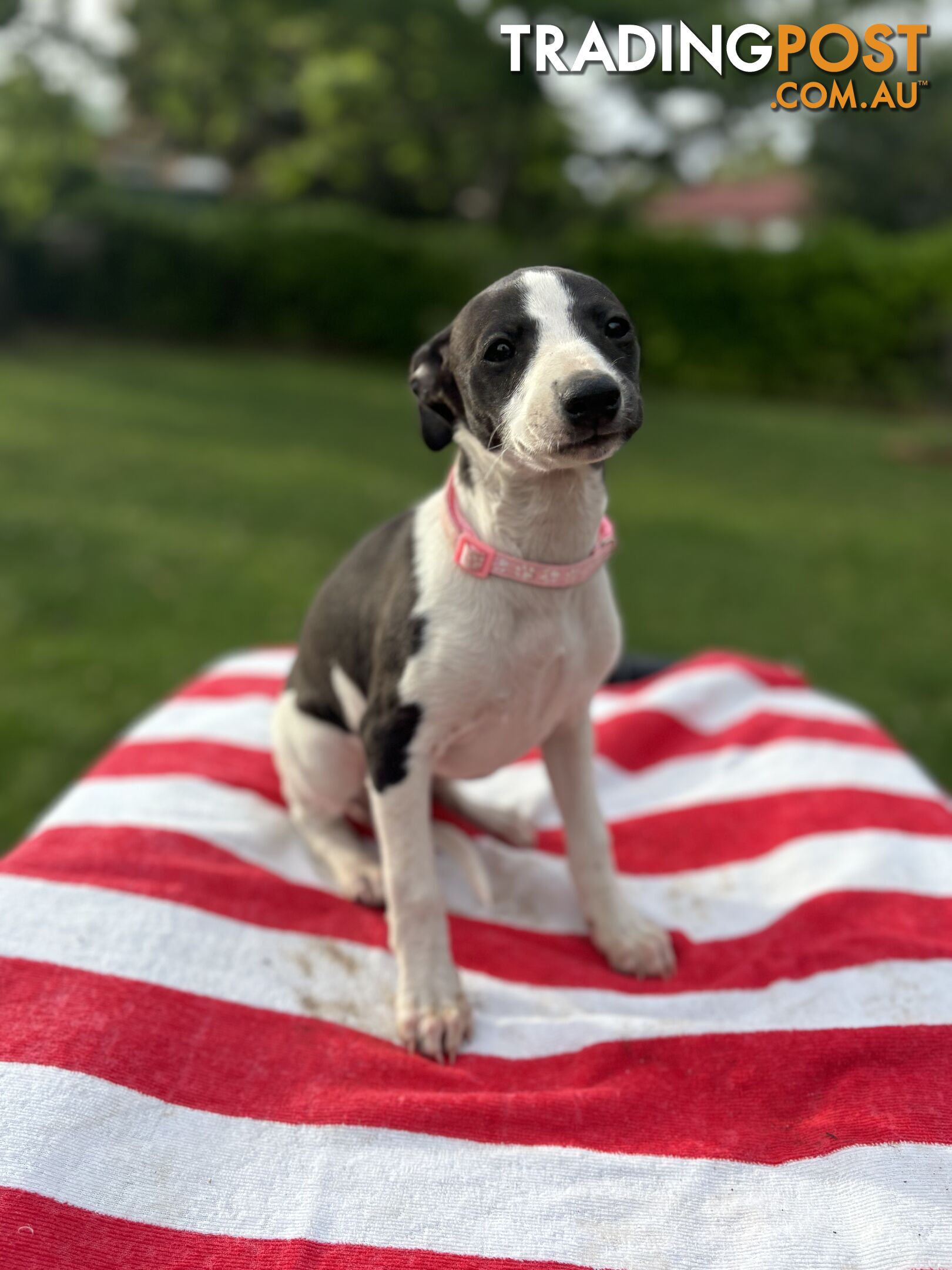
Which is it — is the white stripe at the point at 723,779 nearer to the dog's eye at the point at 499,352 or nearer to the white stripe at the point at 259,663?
the white stripe at the point at 259,663

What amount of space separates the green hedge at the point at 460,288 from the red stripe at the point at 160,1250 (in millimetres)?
15308

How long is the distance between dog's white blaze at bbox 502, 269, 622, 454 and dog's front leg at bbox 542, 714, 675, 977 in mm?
840

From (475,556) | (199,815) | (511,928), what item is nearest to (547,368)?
(475,556)

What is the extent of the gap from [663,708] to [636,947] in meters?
1.26

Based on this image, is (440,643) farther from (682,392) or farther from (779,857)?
(682,392)

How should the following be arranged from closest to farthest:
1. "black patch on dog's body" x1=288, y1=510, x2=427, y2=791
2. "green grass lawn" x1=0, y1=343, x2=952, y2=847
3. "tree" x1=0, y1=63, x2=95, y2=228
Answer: "black patch on dog's body" x1=288, y1=510, x2=427, y2=791 < "green grass lawn" x1=0, y1=343, x2=952, y2=847 < "tree" x1=0, y1=63, x2=95, y2=228

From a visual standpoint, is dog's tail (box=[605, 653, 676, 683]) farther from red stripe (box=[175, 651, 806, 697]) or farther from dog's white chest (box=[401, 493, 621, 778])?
dog's white chest (box=[401, 493, 621, 778])

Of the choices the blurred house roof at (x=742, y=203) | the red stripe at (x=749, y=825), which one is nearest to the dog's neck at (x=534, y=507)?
the red stripe at (x=749, y=825)

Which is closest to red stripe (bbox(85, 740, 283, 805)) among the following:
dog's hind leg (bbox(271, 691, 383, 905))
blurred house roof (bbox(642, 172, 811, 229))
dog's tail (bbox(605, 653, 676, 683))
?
dog's hind leg (bbox(271, 691, 383, 905))

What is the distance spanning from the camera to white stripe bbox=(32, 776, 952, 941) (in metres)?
2.49

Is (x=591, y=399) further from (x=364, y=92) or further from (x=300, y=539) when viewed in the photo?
(x=364, y=92)

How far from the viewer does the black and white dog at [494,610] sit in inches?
66.1

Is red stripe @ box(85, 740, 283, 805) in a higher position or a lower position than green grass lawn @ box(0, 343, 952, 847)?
higher

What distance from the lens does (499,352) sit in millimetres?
1706
